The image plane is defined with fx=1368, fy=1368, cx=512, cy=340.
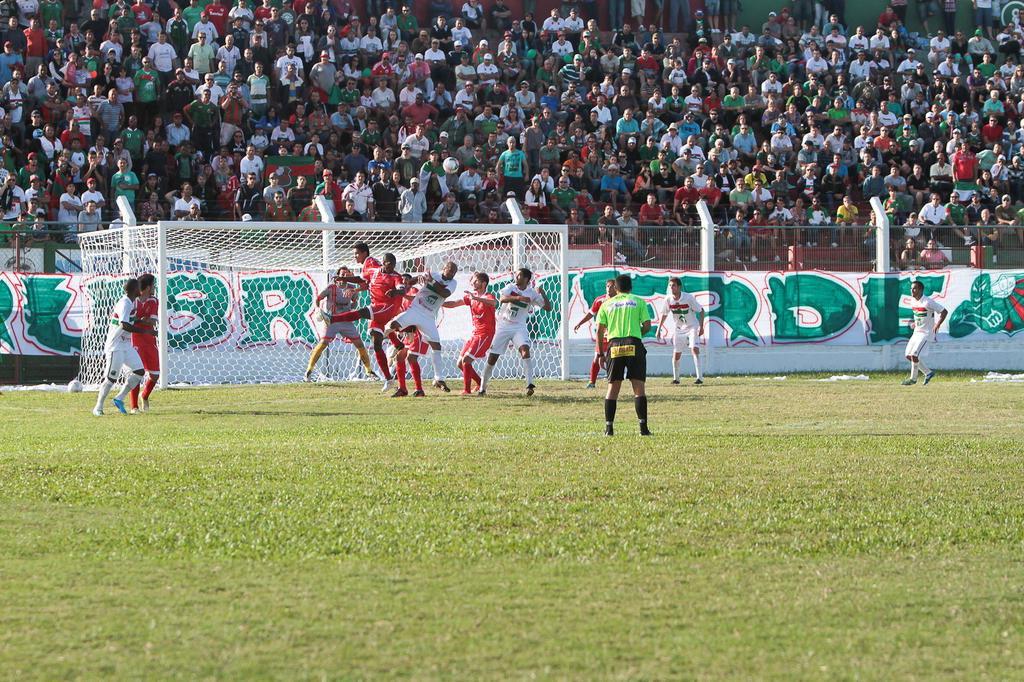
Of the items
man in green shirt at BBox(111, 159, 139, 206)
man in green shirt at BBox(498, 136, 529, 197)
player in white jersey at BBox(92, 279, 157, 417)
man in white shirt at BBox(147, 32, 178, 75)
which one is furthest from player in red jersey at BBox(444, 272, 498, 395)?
man in white shirt at BBox(147, 32, 178, 75)

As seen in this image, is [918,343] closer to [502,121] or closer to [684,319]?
[684,319]

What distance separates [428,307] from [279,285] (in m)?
5.36

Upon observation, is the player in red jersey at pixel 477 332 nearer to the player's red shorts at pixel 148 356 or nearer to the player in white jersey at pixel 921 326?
the player's red shorts at pixel 148 356

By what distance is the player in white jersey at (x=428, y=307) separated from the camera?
20.1 meters

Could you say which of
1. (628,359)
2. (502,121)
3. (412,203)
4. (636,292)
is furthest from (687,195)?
(628,359)

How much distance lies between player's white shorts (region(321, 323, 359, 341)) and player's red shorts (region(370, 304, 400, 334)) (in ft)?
5.31

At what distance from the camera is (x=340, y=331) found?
22156mm

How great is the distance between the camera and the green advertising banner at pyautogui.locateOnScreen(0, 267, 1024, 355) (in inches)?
931

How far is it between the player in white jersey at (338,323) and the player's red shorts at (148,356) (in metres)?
4.14

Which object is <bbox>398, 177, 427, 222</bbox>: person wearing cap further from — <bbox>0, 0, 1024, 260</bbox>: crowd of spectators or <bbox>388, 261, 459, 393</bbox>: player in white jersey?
<bbox>388, 261, 459, 393</bbox>: player in white jersey

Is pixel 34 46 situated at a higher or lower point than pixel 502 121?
higher

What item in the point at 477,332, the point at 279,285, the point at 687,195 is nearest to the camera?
the point at 477,332

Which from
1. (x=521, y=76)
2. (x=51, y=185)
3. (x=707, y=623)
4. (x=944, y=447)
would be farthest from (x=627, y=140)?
(x=707, y=623)

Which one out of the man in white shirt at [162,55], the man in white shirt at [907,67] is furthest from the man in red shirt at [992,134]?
the man in white shirt at [162,55]
